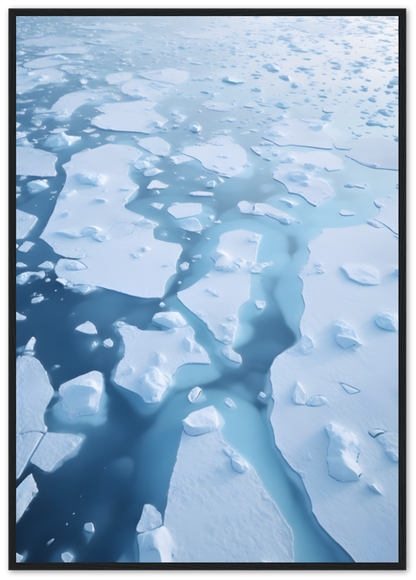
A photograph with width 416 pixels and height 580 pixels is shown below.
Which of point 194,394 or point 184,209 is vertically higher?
point 184,209

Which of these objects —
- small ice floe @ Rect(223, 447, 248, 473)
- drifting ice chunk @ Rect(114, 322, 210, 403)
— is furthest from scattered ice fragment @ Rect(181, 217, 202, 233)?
small ice floe @ Rect(223, 447, 248, 473)

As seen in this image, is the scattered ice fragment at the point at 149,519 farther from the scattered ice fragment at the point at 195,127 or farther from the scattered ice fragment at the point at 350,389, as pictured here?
the scattered ice fragment at the point at 195,127

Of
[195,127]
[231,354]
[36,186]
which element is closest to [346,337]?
[231,354]

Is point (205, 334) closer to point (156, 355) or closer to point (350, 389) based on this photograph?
point (156, 355)

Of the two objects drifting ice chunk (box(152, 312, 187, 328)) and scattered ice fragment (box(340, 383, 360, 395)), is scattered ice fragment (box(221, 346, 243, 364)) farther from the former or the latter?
scattered ice fragment (box(340, 383, 360, 395))

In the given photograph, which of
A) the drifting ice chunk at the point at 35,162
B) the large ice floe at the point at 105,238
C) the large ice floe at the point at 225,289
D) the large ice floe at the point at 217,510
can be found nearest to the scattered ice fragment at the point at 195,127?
the large ice floe at the point at 105,238

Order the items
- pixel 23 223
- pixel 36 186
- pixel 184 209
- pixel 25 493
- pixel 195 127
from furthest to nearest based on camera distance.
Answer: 1. pixel 195 127
2. pixel 36 186
3. pixel 184 209
4. pixel 23 223
5. pixel 25 493
